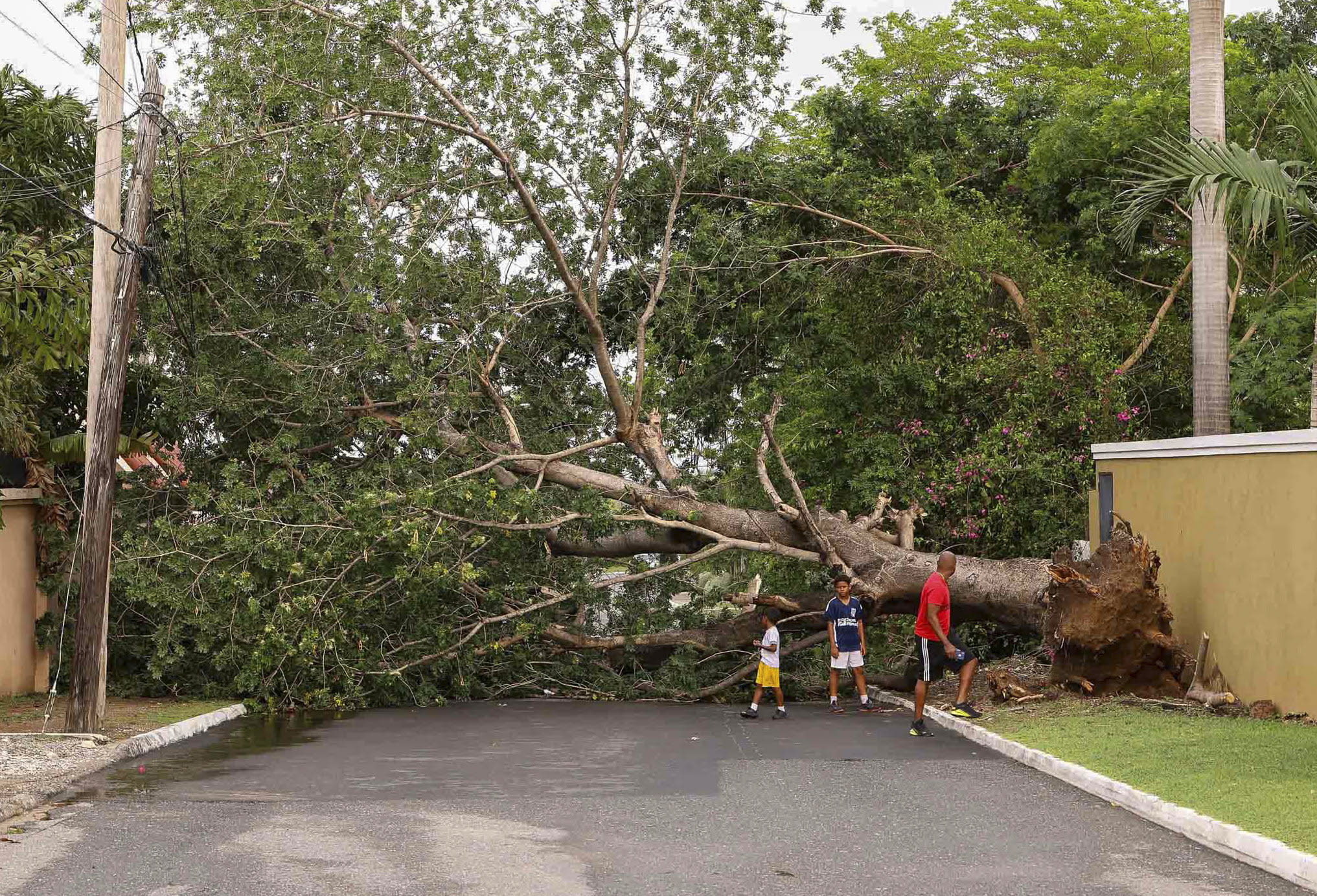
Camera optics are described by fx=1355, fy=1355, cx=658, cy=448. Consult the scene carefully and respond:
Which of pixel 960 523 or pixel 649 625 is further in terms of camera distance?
pixel 960 523

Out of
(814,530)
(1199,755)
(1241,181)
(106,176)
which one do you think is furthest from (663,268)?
(1199,755)

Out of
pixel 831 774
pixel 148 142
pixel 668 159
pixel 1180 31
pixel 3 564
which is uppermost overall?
pixel 1180 31

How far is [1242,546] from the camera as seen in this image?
13398 mm

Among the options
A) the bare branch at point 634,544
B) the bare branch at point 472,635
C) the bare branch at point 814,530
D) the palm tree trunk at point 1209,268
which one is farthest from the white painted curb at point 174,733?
the palm tree trunk at point 1209,268

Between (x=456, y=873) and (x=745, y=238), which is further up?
(x=745, y=238)

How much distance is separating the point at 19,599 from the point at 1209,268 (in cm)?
1623

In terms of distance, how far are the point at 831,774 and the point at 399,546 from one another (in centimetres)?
721

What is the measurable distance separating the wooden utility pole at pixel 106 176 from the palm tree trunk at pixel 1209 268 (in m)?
12.2

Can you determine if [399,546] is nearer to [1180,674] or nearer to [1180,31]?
[1180,674]

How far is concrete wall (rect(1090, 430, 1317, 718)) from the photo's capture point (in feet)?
39.9

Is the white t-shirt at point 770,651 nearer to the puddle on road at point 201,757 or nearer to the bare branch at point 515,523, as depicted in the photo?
the bare branch at point 515,523

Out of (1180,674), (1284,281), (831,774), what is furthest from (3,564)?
(1284,281)

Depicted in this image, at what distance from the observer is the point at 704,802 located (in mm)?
9602

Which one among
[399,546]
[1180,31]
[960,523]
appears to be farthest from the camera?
[1180,31]
